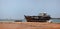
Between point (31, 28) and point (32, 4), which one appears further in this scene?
point (32, 4)

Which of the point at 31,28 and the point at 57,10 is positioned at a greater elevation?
the point at 57,10

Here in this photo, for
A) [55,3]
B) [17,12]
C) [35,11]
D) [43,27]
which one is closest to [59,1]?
[55,3]

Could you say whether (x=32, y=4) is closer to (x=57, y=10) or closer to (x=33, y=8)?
(x=33, y=8)

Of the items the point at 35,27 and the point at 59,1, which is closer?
the point at 35,27

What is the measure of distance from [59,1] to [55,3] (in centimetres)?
7

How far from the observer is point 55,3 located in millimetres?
1832

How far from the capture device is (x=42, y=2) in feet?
5.98

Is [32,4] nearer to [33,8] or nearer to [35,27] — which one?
[33,8]

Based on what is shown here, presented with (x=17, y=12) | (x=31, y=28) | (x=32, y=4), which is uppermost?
(x=32, y=4)

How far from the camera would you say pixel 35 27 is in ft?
1.69

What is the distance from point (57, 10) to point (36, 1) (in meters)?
0.38

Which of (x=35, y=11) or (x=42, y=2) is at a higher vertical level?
(x=42, y=2)

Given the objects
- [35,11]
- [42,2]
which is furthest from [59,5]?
[35,11]

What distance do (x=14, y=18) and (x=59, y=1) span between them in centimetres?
77
